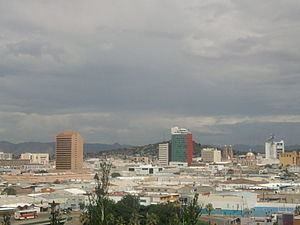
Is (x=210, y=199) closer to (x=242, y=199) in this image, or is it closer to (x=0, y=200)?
(x=242, y=199)

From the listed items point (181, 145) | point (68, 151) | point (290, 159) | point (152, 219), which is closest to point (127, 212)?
point (152, 219)

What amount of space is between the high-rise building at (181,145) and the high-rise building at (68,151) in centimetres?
4904

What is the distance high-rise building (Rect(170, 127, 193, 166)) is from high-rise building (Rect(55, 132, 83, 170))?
49.0 m

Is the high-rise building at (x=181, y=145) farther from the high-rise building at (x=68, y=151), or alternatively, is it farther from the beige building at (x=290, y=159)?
the high-rise building at (x=68, y=151)

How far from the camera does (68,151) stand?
15512 cm

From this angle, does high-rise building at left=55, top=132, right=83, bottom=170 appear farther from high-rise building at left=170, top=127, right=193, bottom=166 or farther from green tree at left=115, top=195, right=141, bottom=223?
green tree at left=115, top=195, right=141, bottom=223

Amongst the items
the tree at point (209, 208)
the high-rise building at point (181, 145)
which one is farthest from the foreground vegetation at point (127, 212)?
the high-rise building at point (181, 145)

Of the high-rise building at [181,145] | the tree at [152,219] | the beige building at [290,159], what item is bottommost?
the tree at [152,219]

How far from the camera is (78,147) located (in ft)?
513

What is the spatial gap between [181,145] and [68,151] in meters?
53.9

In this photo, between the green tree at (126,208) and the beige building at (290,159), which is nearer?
the green tree at (126,208)

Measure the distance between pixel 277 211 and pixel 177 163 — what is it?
428 feet

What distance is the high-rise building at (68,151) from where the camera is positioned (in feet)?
507

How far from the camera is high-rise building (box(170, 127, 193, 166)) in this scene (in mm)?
191375
